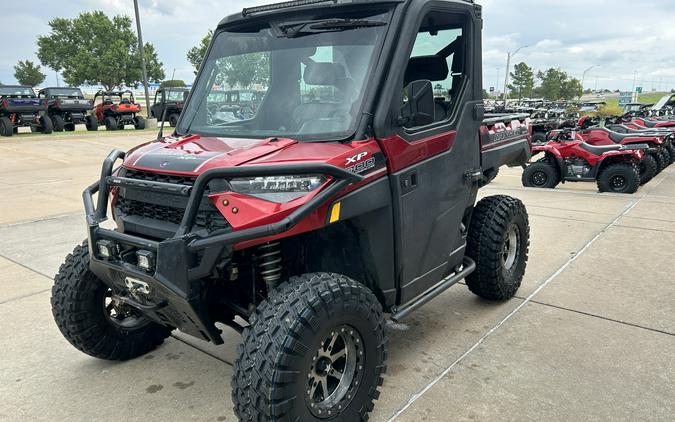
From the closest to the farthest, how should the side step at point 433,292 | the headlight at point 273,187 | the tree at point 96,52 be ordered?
1. the headlight at point 273,187
2. the side step at point 433,292
3. the tree at point 96,52

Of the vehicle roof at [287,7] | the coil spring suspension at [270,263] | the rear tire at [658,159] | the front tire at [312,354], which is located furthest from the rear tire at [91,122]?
the front tire at [312,354]

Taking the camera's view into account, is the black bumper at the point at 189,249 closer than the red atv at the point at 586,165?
Yes

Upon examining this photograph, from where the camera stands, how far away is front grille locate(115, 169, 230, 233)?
8.03ft

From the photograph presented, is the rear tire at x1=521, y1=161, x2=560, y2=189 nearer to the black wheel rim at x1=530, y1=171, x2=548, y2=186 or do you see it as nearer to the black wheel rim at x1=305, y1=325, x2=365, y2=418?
the black wheel rim at x1=530, y1=171, x2=548, y2=186

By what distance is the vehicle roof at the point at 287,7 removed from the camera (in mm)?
2904

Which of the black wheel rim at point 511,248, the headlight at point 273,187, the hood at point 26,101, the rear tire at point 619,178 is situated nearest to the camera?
the headlight at point 273,187

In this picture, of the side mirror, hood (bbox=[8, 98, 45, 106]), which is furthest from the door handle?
hood (bbox=[8, 98, 45, 106])

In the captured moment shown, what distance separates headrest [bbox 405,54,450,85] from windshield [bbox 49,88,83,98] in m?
24.3

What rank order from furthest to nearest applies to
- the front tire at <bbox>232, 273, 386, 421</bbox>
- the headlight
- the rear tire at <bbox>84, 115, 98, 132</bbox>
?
the rear tire at <bbox>84, 115, 98, 132</bbox> → the headlight → the front tire at <bbox>232, 273, 386, 421</bbox>

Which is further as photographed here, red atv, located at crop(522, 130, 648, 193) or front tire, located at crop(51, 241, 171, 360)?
red atv, located at crop(522, 130, 648, 193)

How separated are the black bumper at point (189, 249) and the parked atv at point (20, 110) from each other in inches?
848

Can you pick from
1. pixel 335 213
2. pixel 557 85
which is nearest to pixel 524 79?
pixel 557 85

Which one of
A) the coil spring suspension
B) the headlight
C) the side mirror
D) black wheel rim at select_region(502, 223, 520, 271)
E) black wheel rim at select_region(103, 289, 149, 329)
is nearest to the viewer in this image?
the headlight

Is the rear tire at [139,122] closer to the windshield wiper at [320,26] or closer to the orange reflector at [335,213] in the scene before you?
the windshield wiper at [320,26]
